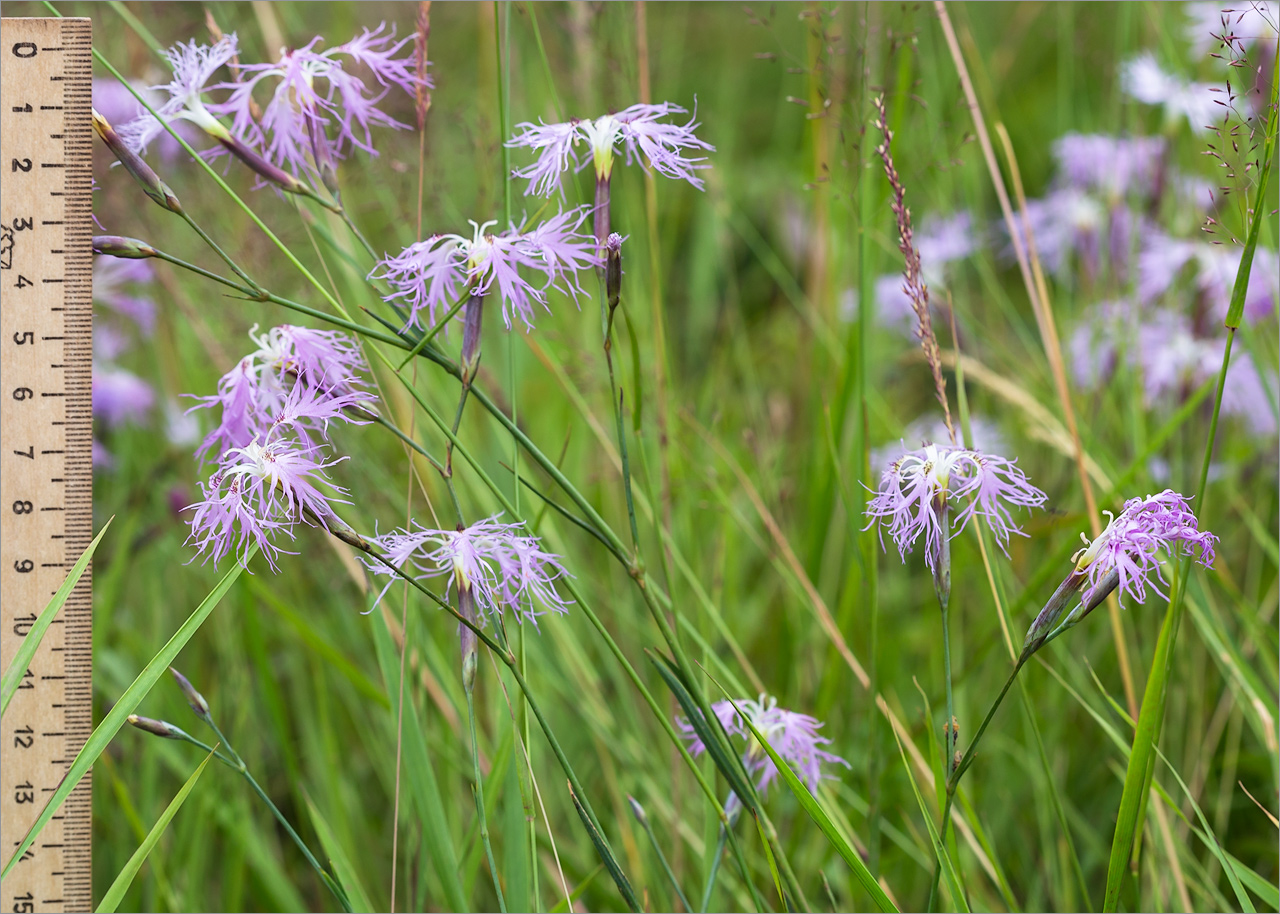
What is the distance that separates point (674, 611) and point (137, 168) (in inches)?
18.5

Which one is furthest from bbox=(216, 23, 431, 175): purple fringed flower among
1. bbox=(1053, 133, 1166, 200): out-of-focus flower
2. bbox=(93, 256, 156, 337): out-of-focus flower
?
bbox=(1053, 133, 1166, 200): out-of-focus flower

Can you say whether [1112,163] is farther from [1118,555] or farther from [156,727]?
[156,727]

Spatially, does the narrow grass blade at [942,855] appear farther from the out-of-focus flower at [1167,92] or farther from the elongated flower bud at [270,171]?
the out-of-focus flower at [1167,92]

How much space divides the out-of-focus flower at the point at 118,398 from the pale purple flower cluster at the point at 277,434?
1.12 meters

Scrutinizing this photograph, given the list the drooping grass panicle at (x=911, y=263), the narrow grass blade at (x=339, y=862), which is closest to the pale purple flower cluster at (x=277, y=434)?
the narrow grass blade at (x=339, y=862)

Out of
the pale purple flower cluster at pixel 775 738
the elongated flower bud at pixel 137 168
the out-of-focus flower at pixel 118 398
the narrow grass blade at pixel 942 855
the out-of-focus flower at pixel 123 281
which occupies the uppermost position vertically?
the out-of-focus flower at pixel 123 281

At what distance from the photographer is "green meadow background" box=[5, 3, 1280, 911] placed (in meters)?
0.86

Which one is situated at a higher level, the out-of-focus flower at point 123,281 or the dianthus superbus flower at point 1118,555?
the out-of-focus flower at point 123,281

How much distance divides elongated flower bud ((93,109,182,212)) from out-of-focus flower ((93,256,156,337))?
2.76 feet

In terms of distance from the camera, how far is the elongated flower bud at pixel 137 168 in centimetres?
57

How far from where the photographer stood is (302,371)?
0.63 meters

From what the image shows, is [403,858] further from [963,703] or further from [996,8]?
[996,8]

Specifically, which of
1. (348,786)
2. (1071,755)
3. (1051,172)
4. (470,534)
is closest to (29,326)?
(470,534)

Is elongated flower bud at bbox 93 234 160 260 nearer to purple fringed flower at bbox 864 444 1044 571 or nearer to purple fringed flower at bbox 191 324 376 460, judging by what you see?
purple fringed flower at bbox 191 324 376 460
